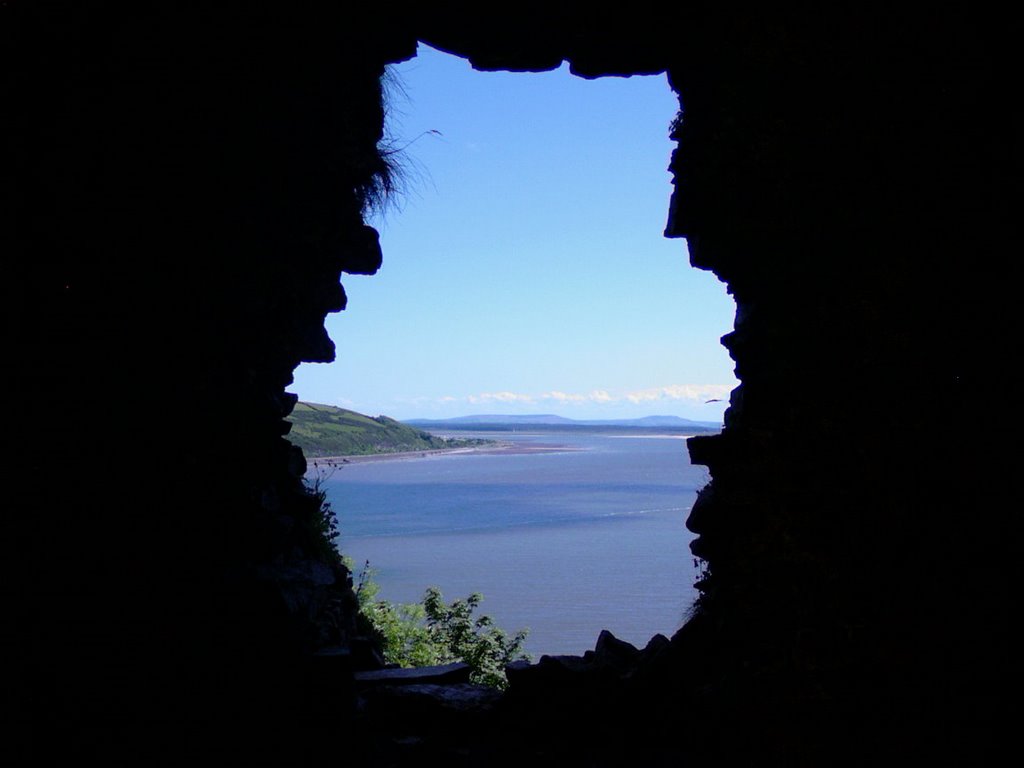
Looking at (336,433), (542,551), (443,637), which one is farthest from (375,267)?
(336,433)

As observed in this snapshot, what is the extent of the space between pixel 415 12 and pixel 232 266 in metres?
3.31

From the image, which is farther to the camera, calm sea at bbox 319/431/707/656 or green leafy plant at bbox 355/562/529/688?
calm sea at bbox 319/431/707/656

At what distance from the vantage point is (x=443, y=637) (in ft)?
41.3

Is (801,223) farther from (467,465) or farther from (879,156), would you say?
(467,465)

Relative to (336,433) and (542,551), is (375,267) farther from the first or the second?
(336,433)

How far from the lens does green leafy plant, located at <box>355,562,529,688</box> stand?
11.8 metres

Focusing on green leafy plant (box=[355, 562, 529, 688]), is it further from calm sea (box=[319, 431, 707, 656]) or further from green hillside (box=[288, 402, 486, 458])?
green hillside (box=[288, 402, 486, 458])

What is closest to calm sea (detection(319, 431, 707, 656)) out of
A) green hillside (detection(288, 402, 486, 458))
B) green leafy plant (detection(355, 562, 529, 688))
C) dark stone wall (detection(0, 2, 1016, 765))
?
green leafy plant (detection(355, 562, 529, 688))

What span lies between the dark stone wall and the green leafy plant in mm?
3750

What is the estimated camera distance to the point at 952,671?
402cm

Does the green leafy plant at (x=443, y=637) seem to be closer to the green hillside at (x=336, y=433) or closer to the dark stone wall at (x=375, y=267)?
the dark stone wall at (x=375, y=267)

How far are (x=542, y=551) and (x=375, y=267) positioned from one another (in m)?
18.0

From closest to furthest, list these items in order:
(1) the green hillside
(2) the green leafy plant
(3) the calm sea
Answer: (2) the green leafy plant
(3) the calm sea
(1) the green hillside

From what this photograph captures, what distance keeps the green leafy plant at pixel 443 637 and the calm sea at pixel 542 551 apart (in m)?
2.03
